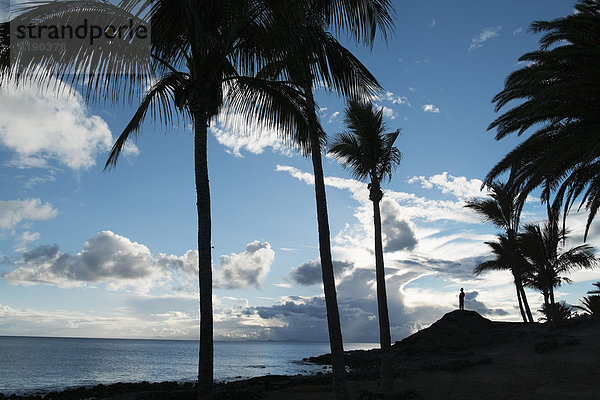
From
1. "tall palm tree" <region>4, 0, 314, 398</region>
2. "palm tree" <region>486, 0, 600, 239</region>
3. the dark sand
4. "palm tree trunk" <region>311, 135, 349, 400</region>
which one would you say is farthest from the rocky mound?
"tall palm tree" <region>4, 0, 314, 398</region>

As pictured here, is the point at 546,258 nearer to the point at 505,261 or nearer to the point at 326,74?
the point at 505,261

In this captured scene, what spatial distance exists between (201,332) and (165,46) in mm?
5869

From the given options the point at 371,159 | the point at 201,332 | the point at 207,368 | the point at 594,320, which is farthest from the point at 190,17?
the point at 594,320

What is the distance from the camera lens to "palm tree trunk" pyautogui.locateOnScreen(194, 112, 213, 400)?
25.2 ft

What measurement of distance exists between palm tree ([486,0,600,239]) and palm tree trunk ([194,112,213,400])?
8128 millimetres

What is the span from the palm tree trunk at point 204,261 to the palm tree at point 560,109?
8128 mm

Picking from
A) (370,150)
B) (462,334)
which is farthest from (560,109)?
(462,334)

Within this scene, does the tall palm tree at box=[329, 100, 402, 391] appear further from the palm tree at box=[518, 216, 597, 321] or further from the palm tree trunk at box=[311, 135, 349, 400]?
the palm tree at box=[518, 216, 597, 321]

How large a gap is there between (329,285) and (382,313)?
3075 mm

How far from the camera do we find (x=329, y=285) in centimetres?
1049

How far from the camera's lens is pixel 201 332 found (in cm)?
791

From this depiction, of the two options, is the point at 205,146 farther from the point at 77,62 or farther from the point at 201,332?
the point at 201,332

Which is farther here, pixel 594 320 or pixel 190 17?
pixel 594 320

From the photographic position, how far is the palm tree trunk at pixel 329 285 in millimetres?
10000
